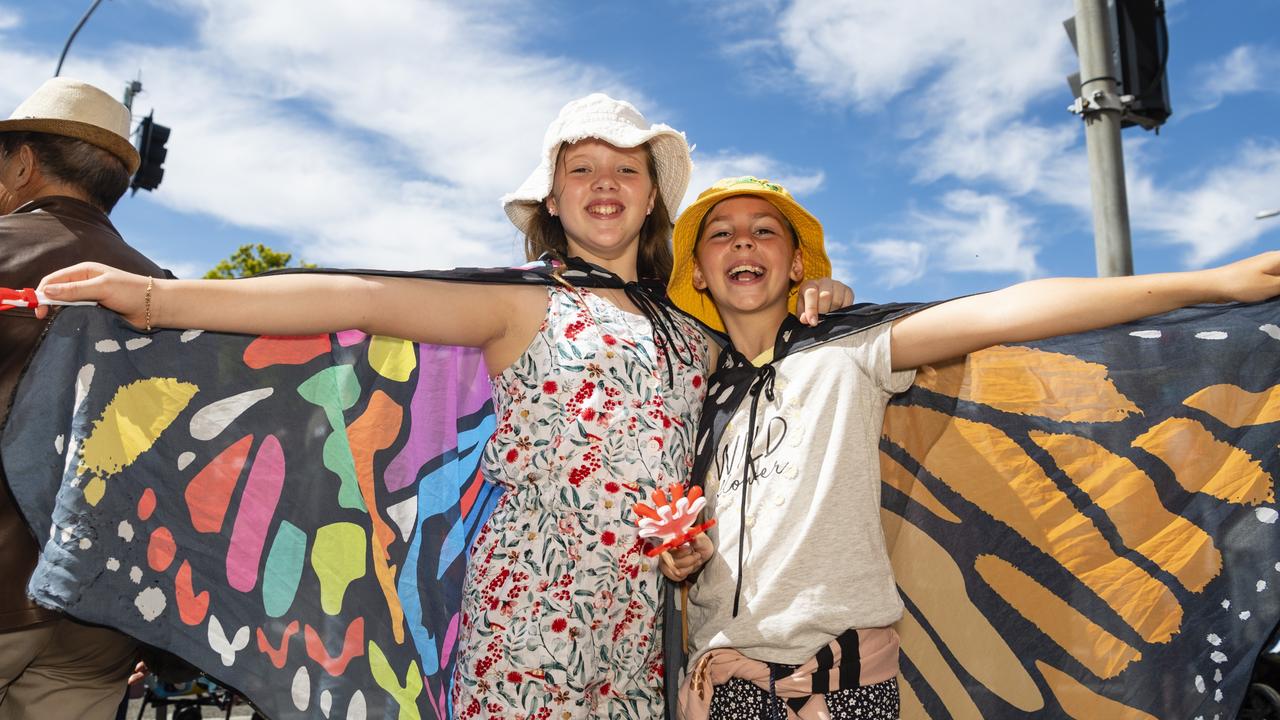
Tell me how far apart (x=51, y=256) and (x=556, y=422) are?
5.12ft

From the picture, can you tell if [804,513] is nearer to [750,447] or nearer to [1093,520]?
[750,447]

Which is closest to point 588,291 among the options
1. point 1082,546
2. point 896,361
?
point 896,361

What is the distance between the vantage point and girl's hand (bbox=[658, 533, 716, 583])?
A: 7.47 feet

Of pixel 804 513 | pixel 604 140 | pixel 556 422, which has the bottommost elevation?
pixel 804 513

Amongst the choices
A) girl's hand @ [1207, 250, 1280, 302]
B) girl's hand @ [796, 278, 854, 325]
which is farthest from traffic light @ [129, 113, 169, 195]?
girl's hand @ [1207, 250, 1280, 302]

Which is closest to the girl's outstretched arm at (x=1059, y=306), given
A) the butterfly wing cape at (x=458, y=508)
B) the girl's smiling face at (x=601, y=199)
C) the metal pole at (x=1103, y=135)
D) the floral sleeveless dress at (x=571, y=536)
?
the butterfly wing cape at (x=458, y=508)

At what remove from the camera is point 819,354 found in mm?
2508

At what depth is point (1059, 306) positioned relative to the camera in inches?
89.5

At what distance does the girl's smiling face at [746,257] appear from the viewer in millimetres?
2693

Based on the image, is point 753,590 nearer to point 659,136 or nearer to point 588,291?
point 588,291

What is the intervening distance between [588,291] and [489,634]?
919mm

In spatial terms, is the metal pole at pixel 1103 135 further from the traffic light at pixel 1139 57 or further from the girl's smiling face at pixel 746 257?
the girl's smiling face at pixel 746 257

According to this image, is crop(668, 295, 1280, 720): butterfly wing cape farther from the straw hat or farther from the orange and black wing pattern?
the straw hat

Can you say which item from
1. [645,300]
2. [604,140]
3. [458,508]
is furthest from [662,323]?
[458,508]
